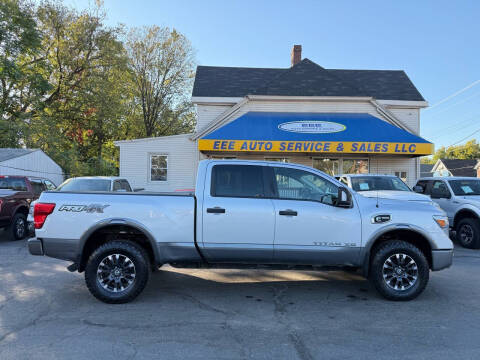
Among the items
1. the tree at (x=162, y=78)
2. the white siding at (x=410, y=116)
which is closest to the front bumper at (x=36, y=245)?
the white siding at (x=410, y=116)

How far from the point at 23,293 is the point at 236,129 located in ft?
35.2

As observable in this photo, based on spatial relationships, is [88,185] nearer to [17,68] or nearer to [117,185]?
[117,185]

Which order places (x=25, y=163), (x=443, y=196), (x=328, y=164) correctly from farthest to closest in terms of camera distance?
(x=25, y=163), (x=328, y=164), (x=443, y=196)

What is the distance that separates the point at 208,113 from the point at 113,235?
12.8 m

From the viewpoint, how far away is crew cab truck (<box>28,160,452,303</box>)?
4.75 meters

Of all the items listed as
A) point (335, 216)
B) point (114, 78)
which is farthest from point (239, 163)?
point (114, 78)

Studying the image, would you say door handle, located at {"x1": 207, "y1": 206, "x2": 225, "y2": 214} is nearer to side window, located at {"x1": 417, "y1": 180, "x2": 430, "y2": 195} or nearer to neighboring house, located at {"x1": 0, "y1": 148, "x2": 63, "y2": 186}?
side window, located at {"x1": 417, "y1": 180, "x2": 430, "y2": 195}

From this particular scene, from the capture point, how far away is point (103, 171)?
1051 inches

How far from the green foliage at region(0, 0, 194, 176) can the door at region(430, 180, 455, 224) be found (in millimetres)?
20958

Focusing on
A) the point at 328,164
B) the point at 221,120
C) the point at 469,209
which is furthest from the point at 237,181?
the point at 328,164

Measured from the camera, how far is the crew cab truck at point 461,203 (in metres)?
9.16

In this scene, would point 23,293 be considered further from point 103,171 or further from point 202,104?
point 103,171

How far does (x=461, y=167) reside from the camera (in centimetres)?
5975

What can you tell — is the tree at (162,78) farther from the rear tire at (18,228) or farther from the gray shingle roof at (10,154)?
the rear tire at (18,228)
